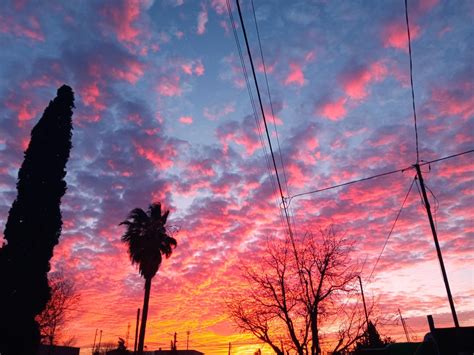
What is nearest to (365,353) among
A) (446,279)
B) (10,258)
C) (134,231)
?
(446,279)

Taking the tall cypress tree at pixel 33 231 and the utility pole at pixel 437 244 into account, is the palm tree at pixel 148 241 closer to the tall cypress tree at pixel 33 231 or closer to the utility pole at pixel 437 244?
the tall cypress tree at pixel 33 231

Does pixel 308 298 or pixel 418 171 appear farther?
pixel 308 298

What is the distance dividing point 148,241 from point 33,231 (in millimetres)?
11414

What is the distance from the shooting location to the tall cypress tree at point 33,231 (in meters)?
19.0

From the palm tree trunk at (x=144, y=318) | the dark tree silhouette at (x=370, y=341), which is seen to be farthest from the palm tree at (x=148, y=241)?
the dark tree silhouette at (x=370, y=341)

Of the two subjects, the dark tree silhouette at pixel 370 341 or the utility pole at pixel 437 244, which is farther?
the dark tree silhouette at pixel 370 341

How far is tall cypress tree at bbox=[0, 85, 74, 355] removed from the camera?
18953 mm

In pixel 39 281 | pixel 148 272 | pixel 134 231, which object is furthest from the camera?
pixel 134 231

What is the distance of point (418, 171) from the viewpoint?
18.9 m

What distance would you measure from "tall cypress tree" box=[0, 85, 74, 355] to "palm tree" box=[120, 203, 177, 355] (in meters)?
9.67

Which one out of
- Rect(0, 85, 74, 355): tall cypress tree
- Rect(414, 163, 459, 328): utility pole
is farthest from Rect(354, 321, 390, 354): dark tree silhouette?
Rect(0, 85, 74, 355): tall cypress tree

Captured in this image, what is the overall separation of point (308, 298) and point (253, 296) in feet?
13.3

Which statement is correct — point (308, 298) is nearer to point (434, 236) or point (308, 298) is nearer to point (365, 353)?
point (365, 353)

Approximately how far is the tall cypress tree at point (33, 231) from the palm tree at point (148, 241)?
9.67 m
